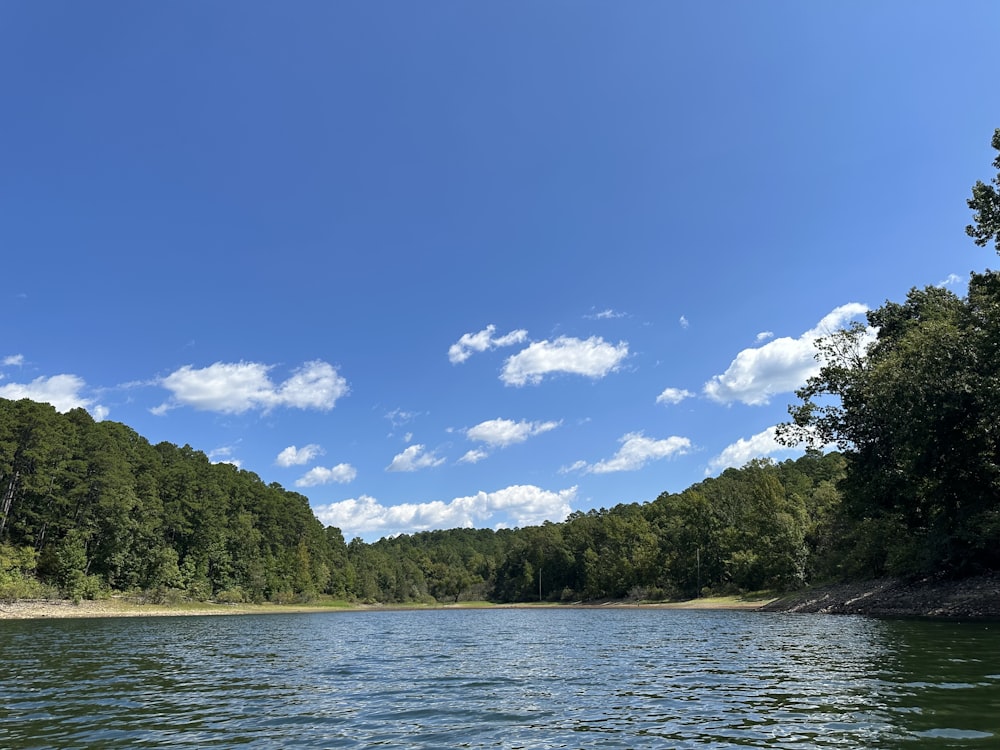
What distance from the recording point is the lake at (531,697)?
12672 mm

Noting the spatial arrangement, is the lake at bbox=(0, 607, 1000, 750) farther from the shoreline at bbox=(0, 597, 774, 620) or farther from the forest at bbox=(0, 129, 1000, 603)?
the shoreline at bbox=(0, 597, 774, 620)

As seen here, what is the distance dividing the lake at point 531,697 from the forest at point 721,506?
19640 mm

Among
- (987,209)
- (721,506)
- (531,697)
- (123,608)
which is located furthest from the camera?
(721,506)

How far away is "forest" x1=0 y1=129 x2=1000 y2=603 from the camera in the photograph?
45875 millimetres

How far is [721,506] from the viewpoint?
509 feet

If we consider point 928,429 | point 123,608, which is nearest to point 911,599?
point 928,429

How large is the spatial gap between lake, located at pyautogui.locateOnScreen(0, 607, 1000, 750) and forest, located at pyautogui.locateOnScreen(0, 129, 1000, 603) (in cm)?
1964

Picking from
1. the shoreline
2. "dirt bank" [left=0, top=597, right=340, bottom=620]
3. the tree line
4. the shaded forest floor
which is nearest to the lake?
the shaded forest floor

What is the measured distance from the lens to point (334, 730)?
1400cm

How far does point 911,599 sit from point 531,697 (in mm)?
48253

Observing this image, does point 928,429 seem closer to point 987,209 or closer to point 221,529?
point 987,209

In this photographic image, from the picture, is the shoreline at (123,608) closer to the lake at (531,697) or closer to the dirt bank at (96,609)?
the dirt bank at (96,609)

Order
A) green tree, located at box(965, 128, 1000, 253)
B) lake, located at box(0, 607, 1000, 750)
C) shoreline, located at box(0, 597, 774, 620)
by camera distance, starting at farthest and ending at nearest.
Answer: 1. shoreline, located at box(0, 597, 774, 620)
2. green tree, located at box(965, 128, 1000, 253)
3. lake, located at box(0, 607, 1000, 750)

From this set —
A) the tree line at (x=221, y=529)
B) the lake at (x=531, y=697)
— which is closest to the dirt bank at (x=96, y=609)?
the tree line at (x=221, y=529)
